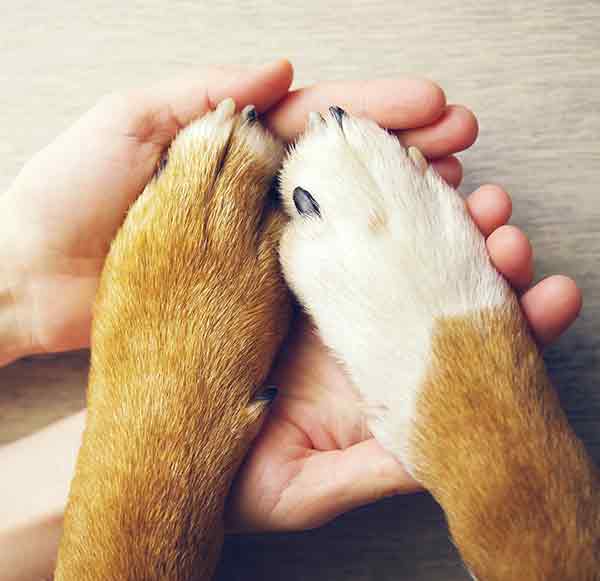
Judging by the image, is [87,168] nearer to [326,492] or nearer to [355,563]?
[326,492]

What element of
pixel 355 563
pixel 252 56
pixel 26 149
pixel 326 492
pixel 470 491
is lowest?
pixel 355 563

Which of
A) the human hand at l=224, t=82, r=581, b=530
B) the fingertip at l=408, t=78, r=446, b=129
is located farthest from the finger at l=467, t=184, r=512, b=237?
the fingertip at l=408, t=78, r=446, b=129

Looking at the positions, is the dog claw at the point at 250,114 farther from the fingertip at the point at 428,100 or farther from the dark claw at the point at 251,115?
the fingertip at the point at 428,100

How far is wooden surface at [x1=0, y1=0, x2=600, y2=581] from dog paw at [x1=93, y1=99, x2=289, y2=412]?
13.7 inches

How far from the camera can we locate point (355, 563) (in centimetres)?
98

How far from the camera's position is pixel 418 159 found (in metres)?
0.77

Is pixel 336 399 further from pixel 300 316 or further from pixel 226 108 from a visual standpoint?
pixel 226 108

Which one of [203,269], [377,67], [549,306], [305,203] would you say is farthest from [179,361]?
[377,67]

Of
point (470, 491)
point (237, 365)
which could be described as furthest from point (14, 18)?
point (470, 491)

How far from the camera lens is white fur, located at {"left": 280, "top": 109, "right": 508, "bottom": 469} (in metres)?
0.66

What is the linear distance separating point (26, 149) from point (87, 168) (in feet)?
0.89

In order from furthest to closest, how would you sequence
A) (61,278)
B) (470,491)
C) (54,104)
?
(54,104)
(61,278)
(470,491)

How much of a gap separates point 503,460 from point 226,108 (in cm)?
53

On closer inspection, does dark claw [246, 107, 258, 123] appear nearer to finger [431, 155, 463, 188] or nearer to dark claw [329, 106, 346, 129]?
dark claw [329, 106, 346, 129]
